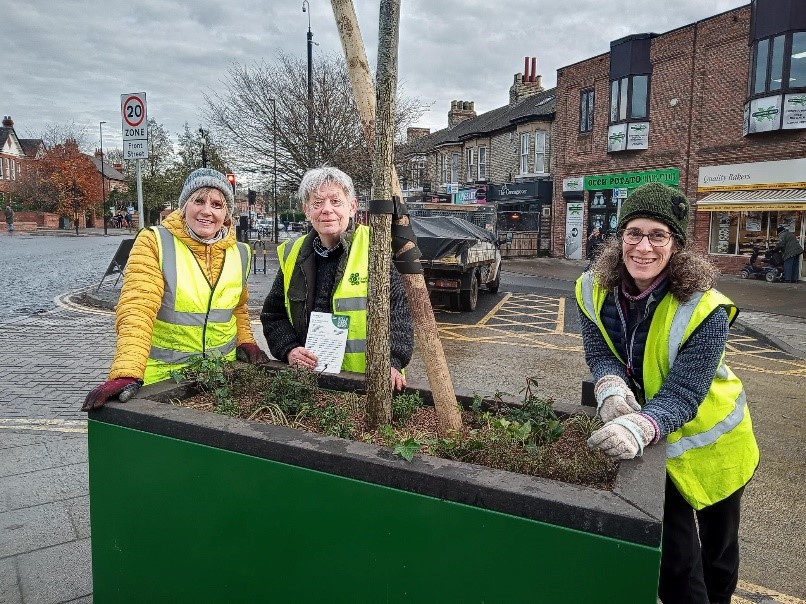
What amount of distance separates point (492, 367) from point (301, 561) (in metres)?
5.84

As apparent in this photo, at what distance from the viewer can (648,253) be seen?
6.79ft

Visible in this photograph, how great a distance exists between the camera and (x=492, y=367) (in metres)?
7.45

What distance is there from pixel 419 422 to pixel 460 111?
42.0 m

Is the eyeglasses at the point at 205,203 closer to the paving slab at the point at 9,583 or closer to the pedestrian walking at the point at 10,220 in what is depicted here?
the paving slab at the point at 9,583

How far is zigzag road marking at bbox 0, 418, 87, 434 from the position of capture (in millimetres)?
4797

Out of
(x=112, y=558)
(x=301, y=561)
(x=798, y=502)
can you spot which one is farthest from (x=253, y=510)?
(x=798, y=502)

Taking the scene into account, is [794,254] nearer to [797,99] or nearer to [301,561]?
[797,99]

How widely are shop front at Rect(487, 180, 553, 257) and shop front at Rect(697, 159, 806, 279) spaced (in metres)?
7.94

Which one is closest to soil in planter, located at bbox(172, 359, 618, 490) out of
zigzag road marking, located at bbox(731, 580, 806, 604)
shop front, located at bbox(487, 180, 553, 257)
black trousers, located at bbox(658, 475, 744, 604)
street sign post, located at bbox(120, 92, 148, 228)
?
black trousers, located at bbox(658, 475, 744, 604)

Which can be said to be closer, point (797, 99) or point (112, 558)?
point (112, 558)

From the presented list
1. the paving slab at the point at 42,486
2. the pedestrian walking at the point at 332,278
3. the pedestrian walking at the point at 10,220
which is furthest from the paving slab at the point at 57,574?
the pedestrian walking at the point at 10,220

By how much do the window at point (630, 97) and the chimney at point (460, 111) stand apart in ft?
67.0

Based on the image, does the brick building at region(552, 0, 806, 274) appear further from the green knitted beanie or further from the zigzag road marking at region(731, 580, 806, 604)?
the green knitted beanie

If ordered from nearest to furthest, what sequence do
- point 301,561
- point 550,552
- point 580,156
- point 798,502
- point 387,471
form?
point 550,552
point 387,471
point 301,561
point 798,502
point 580,156
